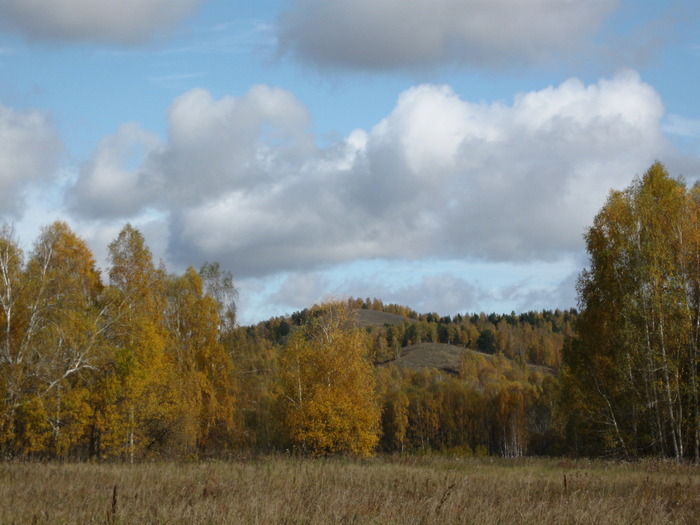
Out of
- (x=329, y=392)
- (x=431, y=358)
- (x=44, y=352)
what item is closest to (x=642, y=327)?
(x=329, y=392)

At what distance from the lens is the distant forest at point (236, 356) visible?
2953cm

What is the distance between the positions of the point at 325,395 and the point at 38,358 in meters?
→ 15.0

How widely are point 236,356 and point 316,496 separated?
3706 cm

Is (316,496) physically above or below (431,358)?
below

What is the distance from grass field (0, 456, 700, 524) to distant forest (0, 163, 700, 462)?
8.66m

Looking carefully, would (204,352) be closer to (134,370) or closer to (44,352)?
(134,370)

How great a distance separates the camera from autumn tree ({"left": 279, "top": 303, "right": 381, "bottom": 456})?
37.0 m

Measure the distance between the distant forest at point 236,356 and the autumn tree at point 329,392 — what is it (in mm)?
87

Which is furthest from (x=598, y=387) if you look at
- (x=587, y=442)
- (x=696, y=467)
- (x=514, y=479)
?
(x=514, y=479)

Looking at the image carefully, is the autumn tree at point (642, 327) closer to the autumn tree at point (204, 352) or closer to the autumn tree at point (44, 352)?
the autumn tree at point (204, 352)

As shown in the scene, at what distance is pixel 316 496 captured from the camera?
1136 cm

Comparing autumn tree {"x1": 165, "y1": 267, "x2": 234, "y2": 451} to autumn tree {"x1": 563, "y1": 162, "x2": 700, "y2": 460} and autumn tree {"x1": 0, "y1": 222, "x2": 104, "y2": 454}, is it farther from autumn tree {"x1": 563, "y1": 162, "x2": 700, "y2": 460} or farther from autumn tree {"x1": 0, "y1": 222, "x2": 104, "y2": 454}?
autumn tree {"x1": 563, "y1": 162, "x2": 700, "y2": 460}

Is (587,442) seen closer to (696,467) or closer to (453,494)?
(696,467)

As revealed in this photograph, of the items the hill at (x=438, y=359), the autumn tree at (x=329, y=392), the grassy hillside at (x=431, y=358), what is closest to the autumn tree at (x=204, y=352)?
the autumn tree at (x=329, y=392)
